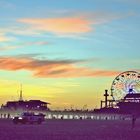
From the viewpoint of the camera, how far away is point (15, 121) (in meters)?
83.5

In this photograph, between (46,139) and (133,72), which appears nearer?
(46,139)

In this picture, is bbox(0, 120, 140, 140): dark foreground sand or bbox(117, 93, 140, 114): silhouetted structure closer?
bbox(0, 120, 140, 140): dark foreground sand

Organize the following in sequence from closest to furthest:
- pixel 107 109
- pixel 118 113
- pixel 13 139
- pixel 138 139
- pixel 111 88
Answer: pixel 13 139, pixel 138 139, pixel 111 88, pixel 118 113, pixel 107 109

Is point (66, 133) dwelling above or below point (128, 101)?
below

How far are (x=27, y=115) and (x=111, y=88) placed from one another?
6002cm

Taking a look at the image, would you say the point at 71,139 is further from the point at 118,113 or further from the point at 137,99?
the point at 118,113

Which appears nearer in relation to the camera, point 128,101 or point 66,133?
point 66,133

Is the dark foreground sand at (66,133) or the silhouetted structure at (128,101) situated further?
the silhouetted structure at (128,101)

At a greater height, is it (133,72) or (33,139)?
(133,72)

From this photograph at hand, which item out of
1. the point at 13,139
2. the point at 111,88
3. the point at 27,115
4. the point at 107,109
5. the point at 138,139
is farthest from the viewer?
the point at 107,109

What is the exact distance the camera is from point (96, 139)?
129 ft

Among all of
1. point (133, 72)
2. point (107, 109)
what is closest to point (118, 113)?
point (107, 109)

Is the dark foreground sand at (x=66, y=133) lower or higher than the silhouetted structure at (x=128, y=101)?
lower

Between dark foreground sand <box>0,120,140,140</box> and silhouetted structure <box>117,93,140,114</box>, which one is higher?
silhouetted structure <box>117,93,140,114</box>
